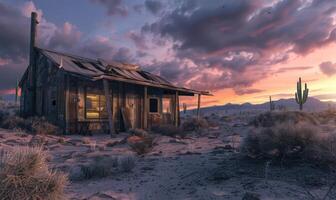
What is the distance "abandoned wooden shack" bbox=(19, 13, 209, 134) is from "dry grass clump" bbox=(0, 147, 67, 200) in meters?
9.37

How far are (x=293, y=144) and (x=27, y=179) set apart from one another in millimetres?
4832

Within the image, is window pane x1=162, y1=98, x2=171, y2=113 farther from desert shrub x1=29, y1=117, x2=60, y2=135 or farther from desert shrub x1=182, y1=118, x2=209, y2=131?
desert shrub x1=29, y1=117, x2=60, y2=135

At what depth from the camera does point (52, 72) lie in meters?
15.3

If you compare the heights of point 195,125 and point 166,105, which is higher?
point 166,105

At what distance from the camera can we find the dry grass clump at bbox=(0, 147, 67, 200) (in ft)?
11.5

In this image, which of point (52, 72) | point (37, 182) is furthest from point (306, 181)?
point (52, 72)

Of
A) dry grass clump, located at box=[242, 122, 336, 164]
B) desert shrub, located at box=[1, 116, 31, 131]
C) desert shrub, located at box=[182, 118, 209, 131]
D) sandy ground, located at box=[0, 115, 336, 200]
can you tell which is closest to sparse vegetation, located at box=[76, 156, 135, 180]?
sandy ground, located at box=[0, 115, 336, 200]

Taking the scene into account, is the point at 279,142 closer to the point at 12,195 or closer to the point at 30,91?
the point at 12,195

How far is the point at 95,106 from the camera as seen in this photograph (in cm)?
1570

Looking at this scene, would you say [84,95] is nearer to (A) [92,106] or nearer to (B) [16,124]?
(A) [92,106]

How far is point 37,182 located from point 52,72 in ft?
41.2

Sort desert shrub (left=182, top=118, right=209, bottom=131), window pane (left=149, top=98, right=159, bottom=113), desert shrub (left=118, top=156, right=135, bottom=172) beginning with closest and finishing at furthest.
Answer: desert shrub (left=118, top=156, right=135, bottom=172) < desert shrub (left=182, top=118, right=209, bottom=131) < window pane (left=149, top=98, right=159, bottom=113)

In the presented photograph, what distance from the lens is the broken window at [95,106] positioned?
603 inches

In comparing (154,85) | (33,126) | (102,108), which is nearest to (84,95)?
(102,108)
